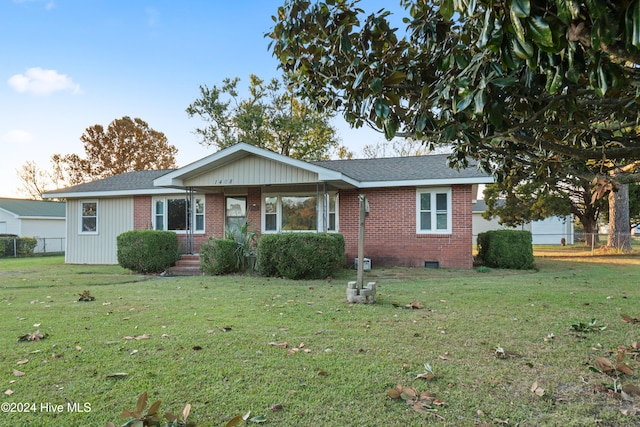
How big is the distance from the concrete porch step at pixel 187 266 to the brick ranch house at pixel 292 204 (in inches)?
36.6

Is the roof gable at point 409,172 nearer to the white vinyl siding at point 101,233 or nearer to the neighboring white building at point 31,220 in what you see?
the white vinyl siding at point 101,233

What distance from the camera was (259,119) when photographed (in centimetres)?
2712

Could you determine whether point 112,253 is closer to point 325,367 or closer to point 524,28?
point 325,367

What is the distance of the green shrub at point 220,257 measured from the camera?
11133mm

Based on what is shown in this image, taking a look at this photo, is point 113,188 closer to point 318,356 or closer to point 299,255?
point 299,255

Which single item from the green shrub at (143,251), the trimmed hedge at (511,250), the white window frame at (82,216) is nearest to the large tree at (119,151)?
the white window frame at (82,216)

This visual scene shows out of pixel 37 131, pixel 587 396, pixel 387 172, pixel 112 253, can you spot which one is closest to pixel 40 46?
pixel 37 131

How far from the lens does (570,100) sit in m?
3.00

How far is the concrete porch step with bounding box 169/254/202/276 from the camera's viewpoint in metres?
12.0

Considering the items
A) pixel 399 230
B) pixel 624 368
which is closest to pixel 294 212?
pixel 399 230

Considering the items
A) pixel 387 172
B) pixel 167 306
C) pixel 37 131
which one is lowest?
pixel 167 306

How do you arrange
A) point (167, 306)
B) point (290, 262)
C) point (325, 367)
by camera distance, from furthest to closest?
point (290, 262) < point (167, 306) < point (325, 367)

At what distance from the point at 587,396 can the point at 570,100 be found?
221 centimetres

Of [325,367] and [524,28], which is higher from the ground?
[524,28]
